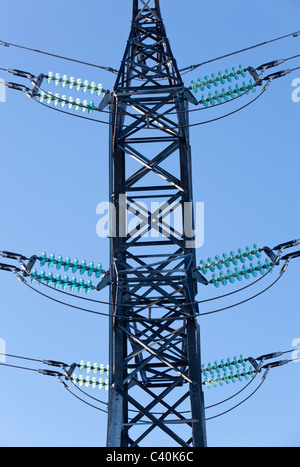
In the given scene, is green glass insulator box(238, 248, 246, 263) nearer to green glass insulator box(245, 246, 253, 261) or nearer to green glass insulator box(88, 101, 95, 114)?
green glass insulator box(245, 246, 253, 261)

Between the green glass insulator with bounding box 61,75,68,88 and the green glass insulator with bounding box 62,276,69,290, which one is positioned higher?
the green glass insulator with bounding box 61,75,68,88

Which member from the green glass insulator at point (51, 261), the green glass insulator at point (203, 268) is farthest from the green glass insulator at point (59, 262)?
the green glass insulator at point (203, 268)

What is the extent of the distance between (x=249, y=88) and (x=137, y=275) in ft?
16.7

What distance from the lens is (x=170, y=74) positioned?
21.8 meters

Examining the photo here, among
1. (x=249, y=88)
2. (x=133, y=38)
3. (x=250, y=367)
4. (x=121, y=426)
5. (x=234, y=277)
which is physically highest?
(x=133, y=38)

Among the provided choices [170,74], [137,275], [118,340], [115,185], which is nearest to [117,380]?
[118,340]

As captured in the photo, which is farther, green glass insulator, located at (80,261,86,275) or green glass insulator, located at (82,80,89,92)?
green glass insulator, located at (82,80,89,92)

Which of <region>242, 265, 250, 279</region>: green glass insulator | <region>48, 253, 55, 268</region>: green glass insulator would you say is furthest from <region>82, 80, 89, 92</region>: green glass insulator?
<region>242, 265, 250, 279</region>: green glass insulator

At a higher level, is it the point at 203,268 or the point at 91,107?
the point at 91,107

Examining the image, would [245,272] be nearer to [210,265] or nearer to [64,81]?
[210,265]

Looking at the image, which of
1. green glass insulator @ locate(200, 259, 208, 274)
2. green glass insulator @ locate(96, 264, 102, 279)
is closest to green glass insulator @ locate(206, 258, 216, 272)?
green glass insulator @ locate(200, 259, 208, 274)

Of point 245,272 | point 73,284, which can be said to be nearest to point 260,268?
point 245,272

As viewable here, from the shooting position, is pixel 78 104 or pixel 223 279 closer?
pixel 223 279

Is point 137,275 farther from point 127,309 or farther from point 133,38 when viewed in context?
point 133,38
